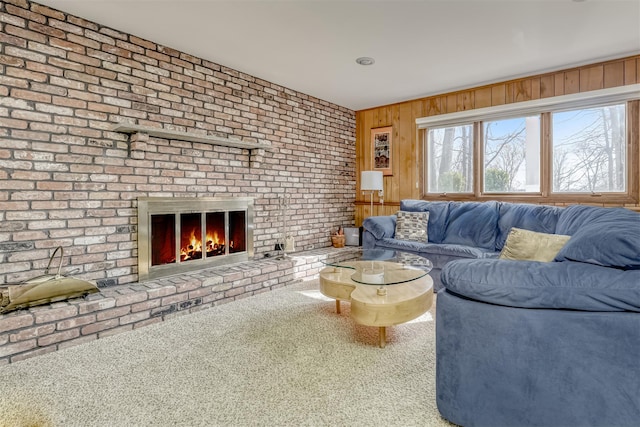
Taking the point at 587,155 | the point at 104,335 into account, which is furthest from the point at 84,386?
the point at 587,155

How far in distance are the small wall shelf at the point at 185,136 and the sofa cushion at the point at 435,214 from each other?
2.03 m

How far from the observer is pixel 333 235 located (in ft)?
15.9

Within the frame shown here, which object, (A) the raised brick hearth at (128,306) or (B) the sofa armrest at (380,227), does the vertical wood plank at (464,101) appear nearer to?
(B) the sofa armrest at (380,227)

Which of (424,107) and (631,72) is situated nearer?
(631,72)

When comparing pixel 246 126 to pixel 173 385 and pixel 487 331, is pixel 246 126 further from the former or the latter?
pixel 487 331

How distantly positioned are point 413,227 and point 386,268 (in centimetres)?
149

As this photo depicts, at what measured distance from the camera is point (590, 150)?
3582 millimetres

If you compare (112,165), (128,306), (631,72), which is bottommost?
(128,306)

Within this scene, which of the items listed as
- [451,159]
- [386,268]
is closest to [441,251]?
[386,268]

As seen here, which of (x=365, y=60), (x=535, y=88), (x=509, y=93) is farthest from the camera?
(x=509, y=93)

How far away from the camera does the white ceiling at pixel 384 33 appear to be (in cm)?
246

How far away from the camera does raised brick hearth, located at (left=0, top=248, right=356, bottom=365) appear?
2092 millimetres

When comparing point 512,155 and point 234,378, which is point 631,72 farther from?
point 234,378

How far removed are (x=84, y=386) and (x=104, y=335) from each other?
0.68 meters
